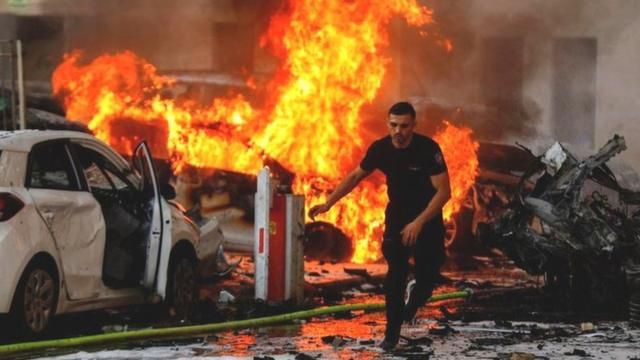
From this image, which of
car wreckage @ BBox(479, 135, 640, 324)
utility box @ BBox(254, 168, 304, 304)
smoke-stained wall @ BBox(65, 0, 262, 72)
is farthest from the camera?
smoke-stained wall @ BBox(65, 0, 262, 72)

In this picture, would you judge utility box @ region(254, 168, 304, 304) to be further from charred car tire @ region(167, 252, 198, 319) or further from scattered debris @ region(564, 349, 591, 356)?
scattered debris @ region(564, 349, 591, 356)

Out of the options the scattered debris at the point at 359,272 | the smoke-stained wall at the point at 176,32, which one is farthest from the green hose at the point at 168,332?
the smoke-stained wall at the point at 176,32

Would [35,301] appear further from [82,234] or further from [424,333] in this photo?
[424,333]

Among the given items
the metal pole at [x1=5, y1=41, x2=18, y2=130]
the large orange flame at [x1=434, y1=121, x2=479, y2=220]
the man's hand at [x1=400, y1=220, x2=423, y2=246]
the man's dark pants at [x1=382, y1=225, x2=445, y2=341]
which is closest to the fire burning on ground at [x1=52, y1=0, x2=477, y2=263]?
the large orange flame at [x1=434, y1=121, x2=479, y2=220]

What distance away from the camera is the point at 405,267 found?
7.95m

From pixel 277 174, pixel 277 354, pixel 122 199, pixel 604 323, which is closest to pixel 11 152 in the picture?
pixel 122 199

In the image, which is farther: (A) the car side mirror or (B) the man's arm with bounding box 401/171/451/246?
(A) the car side mirror

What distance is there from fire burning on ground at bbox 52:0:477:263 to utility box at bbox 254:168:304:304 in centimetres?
621

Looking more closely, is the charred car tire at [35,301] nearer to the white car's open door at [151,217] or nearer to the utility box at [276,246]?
the white car's open door at [151,217]

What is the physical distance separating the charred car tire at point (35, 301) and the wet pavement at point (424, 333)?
415mm

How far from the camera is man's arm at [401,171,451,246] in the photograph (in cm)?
767

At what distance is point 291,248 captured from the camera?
1095cm

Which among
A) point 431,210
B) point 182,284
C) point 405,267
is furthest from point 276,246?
point 431,210

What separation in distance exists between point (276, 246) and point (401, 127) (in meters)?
3.35
